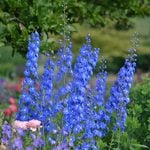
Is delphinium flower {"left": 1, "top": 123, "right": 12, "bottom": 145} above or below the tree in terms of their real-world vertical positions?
below

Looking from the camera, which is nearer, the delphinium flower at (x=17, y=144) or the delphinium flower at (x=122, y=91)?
the delphinium flower at (x=17, y=144)

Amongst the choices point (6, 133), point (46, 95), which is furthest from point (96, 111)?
point (6, 133)

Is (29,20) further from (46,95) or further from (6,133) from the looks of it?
(6,133)

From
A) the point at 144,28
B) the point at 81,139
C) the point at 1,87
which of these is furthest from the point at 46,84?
the point at 144,28

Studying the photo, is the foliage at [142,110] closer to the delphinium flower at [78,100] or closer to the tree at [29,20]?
the delphinium flower at [78,100]

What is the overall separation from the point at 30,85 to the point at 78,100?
0.50m

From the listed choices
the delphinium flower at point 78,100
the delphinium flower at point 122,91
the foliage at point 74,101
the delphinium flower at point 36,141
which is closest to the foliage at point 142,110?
the foliage at point 74,101

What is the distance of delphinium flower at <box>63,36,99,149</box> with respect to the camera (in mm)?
4906

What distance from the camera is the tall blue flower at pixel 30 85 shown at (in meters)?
5.11

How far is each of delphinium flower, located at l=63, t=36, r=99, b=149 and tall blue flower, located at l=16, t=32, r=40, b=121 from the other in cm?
33

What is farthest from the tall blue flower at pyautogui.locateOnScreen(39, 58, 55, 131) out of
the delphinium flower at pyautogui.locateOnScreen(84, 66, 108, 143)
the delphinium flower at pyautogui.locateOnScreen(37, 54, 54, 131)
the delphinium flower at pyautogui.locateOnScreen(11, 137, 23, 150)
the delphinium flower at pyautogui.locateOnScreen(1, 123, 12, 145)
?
the delphinium flower at pyautogui.locateOnScreen(11, 137, 23, 150)

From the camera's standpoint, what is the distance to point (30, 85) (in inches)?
205

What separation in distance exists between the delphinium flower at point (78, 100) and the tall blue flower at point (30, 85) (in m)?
0.33

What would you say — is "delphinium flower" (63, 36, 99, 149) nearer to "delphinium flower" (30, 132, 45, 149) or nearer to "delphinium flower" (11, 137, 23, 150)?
"delphinium flower" (30, 132, 45, 149)
